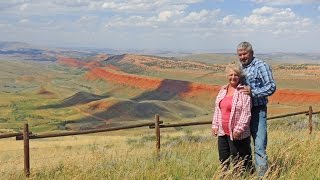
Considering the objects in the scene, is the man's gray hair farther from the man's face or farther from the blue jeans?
the blue jeans

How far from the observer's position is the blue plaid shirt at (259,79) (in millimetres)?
5711

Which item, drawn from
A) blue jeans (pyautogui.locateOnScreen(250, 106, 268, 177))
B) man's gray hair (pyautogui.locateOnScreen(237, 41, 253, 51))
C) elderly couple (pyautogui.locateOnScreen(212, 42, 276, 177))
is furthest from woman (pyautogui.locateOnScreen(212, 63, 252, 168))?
man's gray hair (pyautogui.locateOnScreen(237, 41, 253, 51))

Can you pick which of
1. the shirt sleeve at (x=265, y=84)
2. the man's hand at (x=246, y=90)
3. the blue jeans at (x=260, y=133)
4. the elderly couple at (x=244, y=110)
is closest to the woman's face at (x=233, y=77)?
the elderly couple at (x=244, y=110)

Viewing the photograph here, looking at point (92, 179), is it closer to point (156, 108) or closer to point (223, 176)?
point (223, 176)

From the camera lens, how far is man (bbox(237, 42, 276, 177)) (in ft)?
18.7

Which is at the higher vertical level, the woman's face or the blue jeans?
the woman's face

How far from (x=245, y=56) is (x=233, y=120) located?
30.6 inches

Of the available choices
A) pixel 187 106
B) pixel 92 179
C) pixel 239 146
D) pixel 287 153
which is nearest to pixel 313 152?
pixel 287 153

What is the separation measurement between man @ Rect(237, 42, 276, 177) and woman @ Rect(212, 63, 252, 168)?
13 centimetres

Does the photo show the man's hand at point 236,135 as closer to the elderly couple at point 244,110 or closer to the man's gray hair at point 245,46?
the elderly couple at point 244,110

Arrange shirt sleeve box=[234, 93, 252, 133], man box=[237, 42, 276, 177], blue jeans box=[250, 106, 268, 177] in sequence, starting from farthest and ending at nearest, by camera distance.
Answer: blue jeans box=[250, 106, 268, 177] < man box=[237, 42, 276, 177] < shirt sleeve box=[234, 93, 252, 133]

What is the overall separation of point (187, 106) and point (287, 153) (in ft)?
238

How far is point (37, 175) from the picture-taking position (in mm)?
6438

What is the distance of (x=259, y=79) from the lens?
579 centimetres
